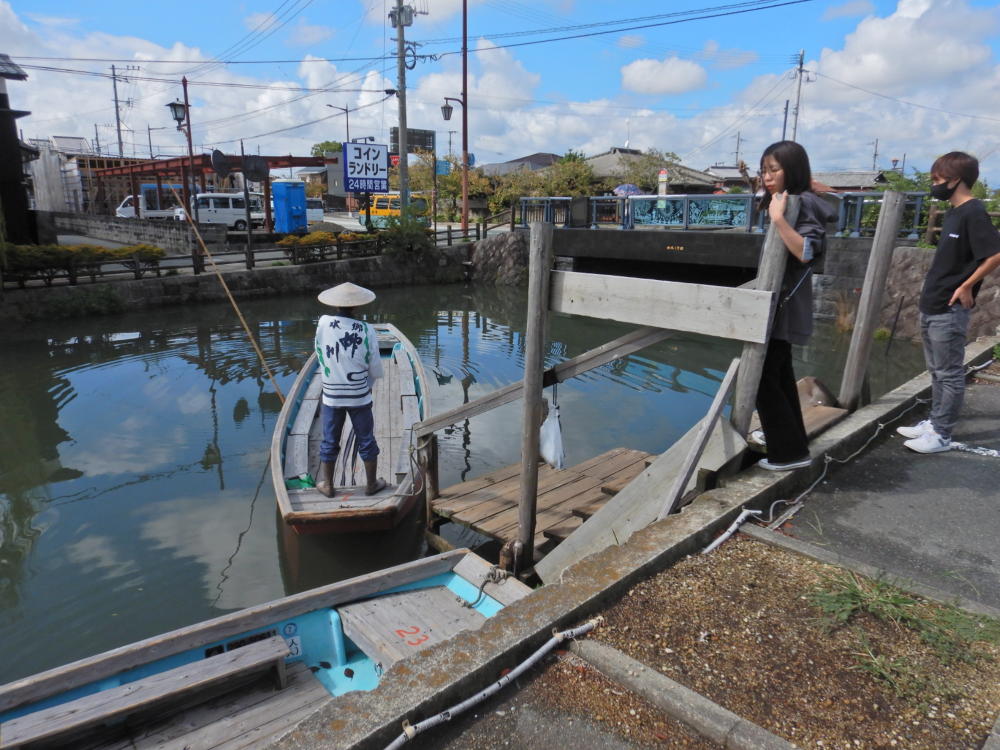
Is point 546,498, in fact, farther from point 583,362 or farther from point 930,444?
point 930,444

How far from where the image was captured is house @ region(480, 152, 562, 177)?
47.6 m

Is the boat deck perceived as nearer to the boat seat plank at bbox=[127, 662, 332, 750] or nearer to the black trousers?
the boat seat plank at bbox=[127, 662, 332, 750]

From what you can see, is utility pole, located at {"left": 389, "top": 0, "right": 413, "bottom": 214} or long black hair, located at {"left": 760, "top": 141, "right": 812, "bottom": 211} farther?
utility pole, located at {"left": 389, "top": 0, "right": 413, "bottom": 214}

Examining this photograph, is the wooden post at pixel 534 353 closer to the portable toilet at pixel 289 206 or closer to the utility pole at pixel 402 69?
the utility pole at pixel 402 69

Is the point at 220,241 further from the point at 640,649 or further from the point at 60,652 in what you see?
the point at 640,649

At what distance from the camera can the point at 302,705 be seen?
2.96 m

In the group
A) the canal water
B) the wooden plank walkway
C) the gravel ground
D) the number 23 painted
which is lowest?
the canal water

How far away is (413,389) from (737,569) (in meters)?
5.28

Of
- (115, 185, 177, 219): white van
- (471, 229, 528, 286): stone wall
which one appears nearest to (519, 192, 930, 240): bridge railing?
(471, 229, 528, 286): stone wall

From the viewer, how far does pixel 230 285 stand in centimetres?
1703

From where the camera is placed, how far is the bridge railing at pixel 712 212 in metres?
13.3

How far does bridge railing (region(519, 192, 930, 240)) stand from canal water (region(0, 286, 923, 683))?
8.87ft

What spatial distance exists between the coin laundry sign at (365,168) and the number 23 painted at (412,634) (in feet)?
60.1

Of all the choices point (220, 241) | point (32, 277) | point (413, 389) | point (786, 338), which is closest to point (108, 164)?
point (220, 241)
